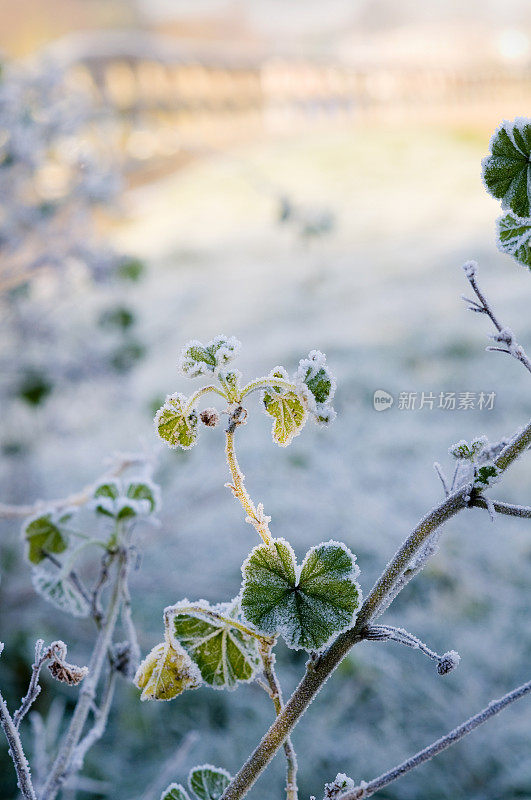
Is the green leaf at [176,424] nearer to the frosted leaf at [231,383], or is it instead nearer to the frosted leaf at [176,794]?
the frosted leaf at [231,383]

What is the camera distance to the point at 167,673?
0.76 ft

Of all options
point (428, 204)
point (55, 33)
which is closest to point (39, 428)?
point (428, 204)

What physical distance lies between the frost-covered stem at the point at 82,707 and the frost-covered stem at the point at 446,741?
113 millimetres

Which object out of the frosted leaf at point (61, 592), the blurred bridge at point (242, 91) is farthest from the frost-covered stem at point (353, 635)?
the blurred bridge at point (242, 91)

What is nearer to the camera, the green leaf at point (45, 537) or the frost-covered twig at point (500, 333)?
the frost-covered twig at point (500, 333)

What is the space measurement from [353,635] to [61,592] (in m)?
0.15

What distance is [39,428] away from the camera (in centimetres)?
158

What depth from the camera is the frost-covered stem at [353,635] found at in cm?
19

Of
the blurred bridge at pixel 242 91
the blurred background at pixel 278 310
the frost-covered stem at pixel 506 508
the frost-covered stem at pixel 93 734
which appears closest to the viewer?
the frost-covered stem at pixel 506 508

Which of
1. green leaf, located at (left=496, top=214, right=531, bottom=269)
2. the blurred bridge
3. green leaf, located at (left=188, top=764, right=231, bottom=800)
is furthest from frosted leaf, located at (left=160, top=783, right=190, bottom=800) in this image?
the blurred bridge

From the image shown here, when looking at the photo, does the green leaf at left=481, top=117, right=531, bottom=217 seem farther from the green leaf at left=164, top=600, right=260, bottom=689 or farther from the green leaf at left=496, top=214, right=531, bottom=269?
the green leaf at left=164, top=600, right=260, bottom=689

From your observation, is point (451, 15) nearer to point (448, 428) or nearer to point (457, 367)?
point (457, 367)

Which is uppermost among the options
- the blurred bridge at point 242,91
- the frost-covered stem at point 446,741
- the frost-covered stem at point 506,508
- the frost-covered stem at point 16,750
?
the blurred bridge at point 242,91

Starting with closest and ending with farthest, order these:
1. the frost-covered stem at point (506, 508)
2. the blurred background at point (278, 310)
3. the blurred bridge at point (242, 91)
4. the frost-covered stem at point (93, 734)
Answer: the frost-covered stem at point (506, 508) → the frost-covered stem at point (93, 734) → the blurred background at point (278, 310) → the blurred bridge at point (242, 91)
